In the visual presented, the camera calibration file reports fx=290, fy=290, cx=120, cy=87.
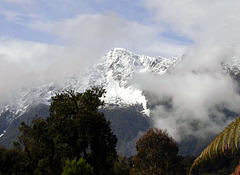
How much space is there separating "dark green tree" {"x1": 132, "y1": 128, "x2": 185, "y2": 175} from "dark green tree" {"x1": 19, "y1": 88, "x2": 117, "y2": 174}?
604 centimetres

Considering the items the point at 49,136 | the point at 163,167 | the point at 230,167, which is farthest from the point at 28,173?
the point at 230,167

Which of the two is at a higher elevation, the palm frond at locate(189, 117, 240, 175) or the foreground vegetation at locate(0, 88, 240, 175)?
the foreground vegetation at locate(0, 88, 240, 175)

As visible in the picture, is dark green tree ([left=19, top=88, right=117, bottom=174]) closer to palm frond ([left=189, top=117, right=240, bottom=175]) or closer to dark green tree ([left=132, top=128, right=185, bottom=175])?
dark green tree ([left=132, top=128, right=185, bottom=175])

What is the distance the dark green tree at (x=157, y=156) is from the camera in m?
30.8

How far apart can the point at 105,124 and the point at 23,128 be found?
659 inches

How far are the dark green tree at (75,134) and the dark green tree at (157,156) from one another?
19.8 feet

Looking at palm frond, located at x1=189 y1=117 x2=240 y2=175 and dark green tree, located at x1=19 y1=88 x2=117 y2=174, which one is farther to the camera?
dark green tree, located at x1=19 y1=88 x2=117 y2=174

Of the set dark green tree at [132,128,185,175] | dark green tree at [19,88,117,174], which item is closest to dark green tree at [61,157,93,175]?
dark green tree at [132,128,185,175]

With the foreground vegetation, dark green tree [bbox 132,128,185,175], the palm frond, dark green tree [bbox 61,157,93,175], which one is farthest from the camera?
the foreground vegetation

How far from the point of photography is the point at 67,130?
1412 inches

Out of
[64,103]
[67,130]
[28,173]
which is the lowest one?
[28,173]

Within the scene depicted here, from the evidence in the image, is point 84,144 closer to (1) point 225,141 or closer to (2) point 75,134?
(2) point 75,134

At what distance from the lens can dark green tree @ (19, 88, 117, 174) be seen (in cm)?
3559

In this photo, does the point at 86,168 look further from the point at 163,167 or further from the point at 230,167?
the point at 230,167
